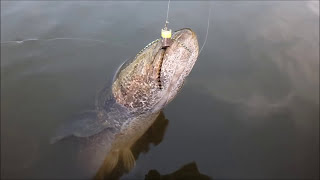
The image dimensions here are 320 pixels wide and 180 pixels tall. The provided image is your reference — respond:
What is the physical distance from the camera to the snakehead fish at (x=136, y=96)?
3.45 meters

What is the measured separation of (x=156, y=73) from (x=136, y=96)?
1.55 ft

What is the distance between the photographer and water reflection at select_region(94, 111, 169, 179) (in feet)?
14.0

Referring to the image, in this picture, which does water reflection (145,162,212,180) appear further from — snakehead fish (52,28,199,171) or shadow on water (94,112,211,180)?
snakehead fish (52,28,199,171)

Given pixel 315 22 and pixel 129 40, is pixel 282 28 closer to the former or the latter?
pixel 315 22

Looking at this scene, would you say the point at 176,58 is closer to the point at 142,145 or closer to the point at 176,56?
the point at 176,56

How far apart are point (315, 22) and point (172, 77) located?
4.66 m

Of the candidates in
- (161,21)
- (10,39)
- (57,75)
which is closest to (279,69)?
(161,21)

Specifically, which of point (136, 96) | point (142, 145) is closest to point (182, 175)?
point (142, 145)

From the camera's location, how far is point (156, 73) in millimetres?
3557

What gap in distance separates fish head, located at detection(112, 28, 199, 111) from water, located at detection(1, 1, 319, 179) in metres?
0.94

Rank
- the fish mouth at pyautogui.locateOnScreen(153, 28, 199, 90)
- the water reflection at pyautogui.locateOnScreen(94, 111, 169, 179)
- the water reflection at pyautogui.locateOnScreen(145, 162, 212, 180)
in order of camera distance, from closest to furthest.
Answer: the fish mouth at pyautogui.locateOnScreen(153, 28, 199, 90), the water reflection at pyautogui.locateOnScreen(145, 162, 212, 180), the water reflection at pyautogui.locateOnScreen(94, 111, 169, 179)

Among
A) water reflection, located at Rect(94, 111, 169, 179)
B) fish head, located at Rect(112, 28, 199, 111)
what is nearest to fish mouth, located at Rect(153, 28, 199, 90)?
fish head, located at Rect(112, 28, 199, 111)

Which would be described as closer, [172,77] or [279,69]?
[172,77]

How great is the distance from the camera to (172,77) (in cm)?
357
